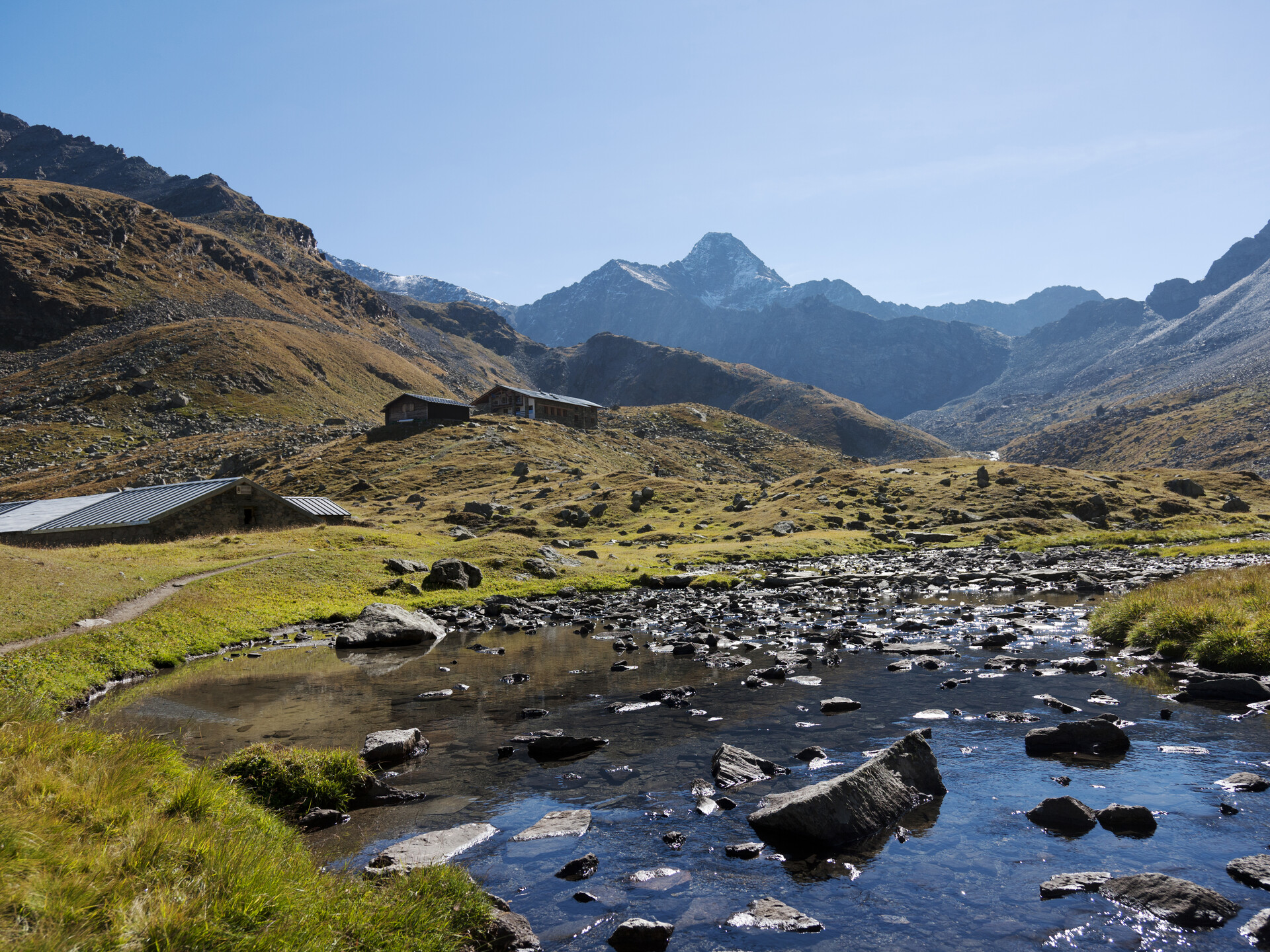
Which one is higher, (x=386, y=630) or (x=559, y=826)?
(x=559, y=826)

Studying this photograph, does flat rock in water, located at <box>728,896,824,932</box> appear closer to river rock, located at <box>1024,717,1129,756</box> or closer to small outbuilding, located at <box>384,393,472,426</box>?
river rock, located at <box>1024,717,1129,756</box>

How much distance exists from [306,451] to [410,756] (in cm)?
13372

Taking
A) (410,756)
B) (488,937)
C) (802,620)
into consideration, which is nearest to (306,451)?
(802,620)

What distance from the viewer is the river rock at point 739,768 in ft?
47.1

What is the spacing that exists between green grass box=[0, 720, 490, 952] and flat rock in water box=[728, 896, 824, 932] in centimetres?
355

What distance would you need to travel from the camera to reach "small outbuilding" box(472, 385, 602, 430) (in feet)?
552

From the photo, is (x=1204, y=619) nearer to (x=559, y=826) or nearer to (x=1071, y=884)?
(x=1071, y=884)

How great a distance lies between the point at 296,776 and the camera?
13.6 meters

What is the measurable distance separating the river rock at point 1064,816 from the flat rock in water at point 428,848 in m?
9.69

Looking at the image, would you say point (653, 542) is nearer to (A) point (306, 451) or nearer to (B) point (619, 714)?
(B) point (619, 714)

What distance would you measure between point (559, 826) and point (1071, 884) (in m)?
8.18

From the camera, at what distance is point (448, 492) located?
105 meters

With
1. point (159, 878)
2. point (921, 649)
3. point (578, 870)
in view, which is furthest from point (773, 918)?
point (921, 649)

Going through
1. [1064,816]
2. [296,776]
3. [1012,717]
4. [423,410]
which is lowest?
[296,776]
